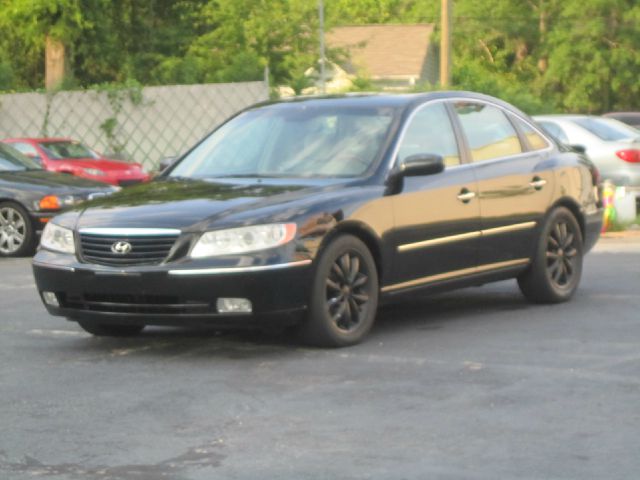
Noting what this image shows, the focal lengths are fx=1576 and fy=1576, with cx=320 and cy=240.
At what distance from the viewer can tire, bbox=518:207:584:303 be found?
10.9 metres

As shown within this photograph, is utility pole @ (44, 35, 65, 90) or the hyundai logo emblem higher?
the hyundai logo emblem

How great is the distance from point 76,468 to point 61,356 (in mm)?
2945

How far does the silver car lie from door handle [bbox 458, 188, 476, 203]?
10278 mm

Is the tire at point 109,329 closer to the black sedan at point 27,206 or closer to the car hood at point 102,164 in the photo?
the black sedan at point 27,206

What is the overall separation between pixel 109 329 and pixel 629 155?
12147 millimetres

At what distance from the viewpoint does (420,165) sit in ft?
31.6

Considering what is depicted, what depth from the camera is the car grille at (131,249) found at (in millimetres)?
8766

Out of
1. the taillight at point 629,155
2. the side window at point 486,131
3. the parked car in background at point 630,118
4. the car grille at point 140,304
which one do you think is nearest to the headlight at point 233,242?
the car grille at point 140,304

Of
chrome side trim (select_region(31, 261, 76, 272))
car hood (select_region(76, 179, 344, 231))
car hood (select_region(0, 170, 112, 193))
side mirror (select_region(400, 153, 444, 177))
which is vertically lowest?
car hood (select_region(0, 170, 112, 193))

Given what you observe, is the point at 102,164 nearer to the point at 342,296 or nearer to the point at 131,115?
the point at 131,115

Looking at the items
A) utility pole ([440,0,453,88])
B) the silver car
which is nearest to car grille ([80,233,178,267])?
the silver car

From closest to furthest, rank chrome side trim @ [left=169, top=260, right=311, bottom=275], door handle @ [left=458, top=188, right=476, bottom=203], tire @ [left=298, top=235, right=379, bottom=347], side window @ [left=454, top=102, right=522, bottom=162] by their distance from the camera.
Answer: chrome side trim @ [left=169, top=260, right=311, bottom=275]
tire @ [left=298, top=235, right=379, bottom=347]
door handle @ [left=458, top=188, right=476, bottom=203]
side window @ [left=454, top=102, right=522, bottom=162]

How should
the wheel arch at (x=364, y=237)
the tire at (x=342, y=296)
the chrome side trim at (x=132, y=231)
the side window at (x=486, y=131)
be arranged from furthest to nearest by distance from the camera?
the side window at (x=486, y=131) → the wheel arch at (x=364, y=237) → the tire at (x=342, y=296) → the chrome side trim at (x=132, y=231)

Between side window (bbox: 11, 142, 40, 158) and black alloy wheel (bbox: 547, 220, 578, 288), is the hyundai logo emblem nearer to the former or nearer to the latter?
Result: black alloy wheel (bbox: 547, 220, 578, 288)
